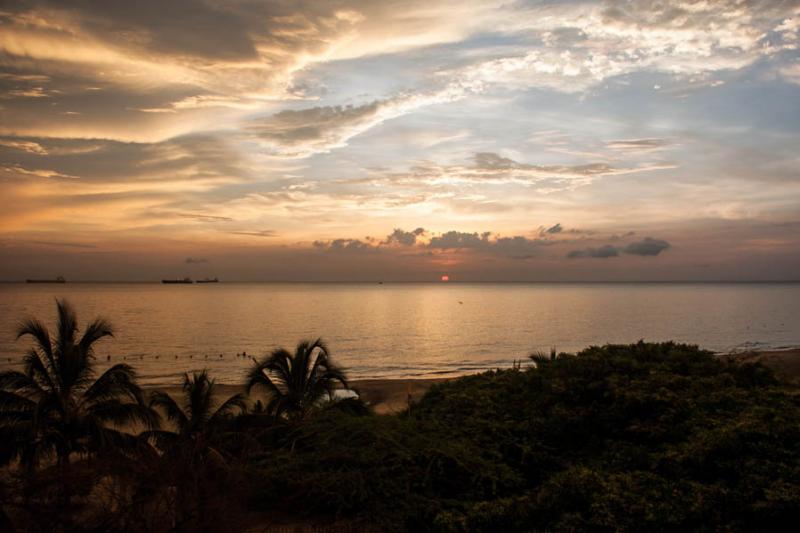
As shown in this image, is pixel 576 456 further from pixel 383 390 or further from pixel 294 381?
pixel 383 390

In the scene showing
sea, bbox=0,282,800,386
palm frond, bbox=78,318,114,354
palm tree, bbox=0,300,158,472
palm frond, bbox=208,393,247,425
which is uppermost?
palm frond, bbox=78,318,114,354

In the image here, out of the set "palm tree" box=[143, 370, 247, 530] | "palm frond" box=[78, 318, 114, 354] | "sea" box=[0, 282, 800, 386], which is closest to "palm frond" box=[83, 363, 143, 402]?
"palm frond" box=[78, 318, 114, 354]

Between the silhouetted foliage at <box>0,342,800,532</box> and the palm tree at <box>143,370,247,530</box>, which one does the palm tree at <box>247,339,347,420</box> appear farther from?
the silhouetted foliage at <box>0,342,800,532</box>

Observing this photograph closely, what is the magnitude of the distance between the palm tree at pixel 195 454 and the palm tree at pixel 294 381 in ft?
4.84

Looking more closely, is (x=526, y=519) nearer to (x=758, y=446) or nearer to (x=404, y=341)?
(x=758, y=446)

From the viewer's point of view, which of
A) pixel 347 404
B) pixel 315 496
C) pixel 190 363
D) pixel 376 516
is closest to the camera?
pixel 376 516

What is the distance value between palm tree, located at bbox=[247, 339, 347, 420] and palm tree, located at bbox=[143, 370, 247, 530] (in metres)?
1.47

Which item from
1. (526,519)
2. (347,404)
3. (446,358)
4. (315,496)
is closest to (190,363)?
(446,358)

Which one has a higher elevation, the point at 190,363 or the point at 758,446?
the point at 758,446

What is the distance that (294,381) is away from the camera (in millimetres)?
23688

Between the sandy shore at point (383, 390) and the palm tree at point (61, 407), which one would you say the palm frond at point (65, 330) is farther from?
the sandy shore at point (383, 390)

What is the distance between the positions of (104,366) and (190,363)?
8609 millimetres

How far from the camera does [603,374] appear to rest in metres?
18.0

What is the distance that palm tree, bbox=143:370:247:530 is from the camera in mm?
11359
